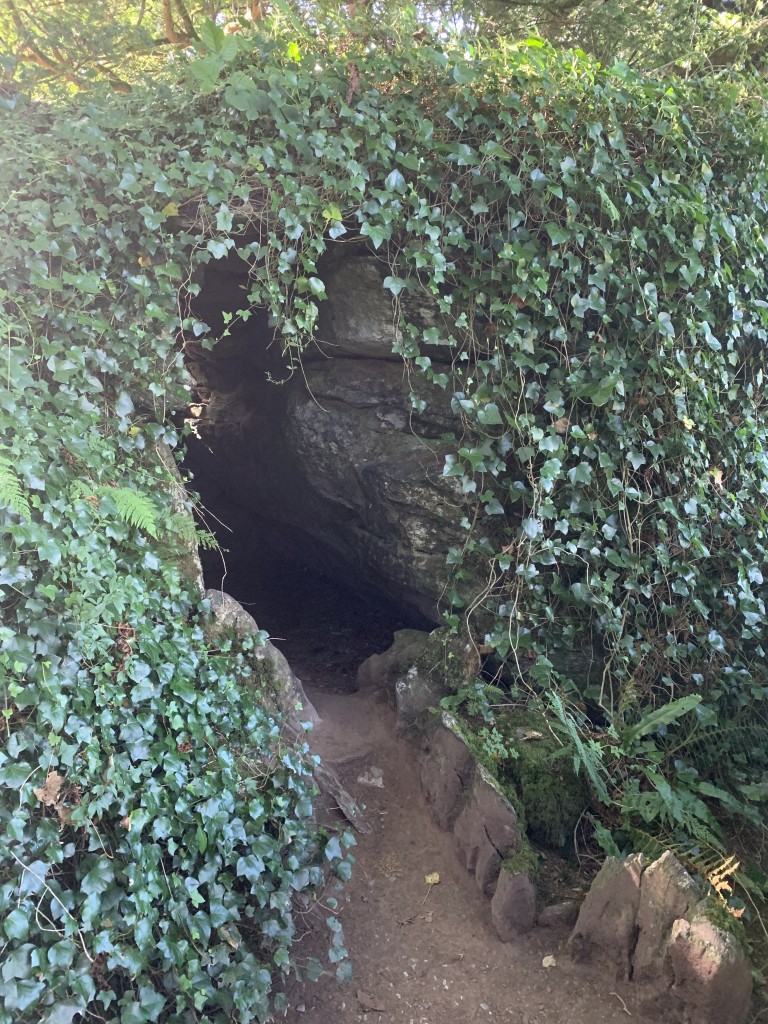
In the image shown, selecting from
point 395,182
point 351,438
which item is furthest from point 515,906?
point 395,182

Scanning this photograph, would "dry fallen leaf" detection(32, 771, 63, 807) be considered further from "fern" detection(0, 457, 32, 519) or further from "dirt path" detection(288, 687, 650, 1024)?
"dirt path" detection(288, 687, 650, 1024)

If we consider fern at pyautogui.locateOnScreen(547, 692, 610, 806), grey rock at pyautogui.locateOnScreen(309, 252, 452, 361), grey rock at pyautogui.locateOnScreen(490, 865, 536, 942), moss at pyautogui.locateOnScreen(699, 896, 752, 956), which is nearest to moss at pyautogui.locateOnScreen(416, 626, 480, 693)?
fern at pyautogui.locateOnScreen(547, 692, 610, 806)

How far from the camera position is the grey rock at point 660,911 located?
293cm

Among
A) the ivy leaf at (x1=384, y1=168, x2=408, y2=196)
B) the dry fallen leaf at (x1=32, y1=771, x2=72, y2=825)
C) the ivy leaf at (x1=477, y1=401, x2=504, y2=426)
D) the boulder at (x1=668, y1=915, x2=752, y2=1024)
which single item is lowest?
the boulder at (x1=668, y1=915, x2=752, y2=1024)

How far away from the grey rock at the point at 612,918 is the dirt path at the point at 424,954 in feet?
0.29

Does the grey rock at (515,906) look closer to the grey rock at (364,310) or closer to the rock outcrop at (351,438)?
the rock outcrop at (351,438)

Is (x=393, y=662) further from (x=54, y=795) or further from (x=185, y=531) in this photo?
(x=54, y=795)

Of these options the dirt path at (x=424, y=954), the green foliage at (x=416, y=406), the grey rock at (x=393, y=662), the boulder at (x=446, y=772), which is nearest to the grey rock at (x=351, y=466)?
the grey rock at (x=393, y=662)

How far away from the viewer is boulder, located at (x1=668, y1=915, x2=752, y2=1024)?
2.79m

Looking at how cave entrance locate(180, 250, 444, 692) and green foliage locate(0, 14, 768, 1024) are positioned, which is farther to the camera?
cave entrance locate(180, 250, 444, 692)

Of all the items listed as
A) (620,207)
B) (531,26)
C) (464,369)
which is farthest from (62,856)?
(531,26)

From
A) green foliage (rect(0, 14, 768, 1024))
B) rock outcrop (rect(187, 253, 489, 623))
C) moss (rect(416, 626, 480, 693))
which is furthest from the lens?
rock outcrop (rect(187, 253, 489, 623))

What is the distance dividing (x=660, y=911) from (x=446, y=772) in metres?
1.32

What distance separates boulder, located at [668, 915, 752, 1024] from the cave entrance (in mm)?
2492
